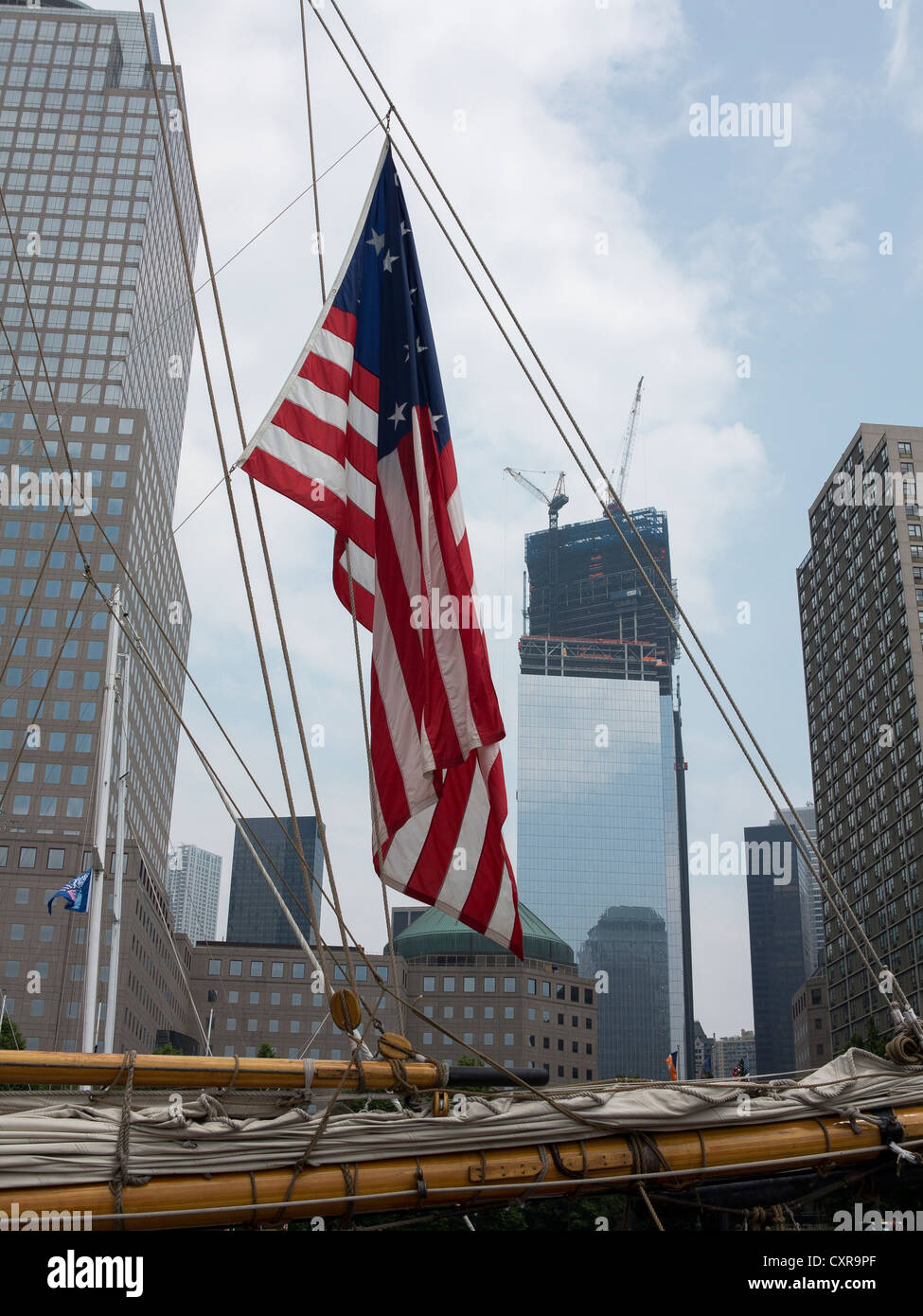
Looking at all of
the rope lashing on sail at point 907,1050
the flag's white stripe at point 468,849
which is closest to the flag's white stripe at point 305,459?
the flag's white stripe at point 468,849

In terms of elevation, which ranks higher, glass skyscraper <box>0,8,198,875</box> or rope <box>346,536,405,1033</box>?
glass skyscraper <box>0,8,198,875</box>

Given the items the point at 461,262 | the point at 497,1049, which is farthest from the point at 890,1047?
the point at 497,1049

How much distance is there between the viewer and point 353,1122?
25.6 feet

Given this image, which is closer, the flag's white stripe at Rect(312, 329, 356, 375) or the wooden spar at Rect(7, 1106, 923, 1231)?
the wooden spar at Rect(7, 1106, 923, 1231)

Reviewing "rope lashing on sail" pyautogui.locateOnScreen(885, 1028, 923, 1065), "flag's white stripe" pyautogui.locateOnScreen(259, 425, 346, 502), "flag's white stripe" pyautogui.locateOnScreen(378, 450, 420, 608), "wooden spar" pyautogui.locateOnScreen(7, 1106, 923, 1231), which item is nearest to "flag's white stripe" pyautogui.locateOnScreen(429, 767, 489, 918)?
"flag's white stripe" pyautogui.locateOnScreen(378, 450, 420, 608)

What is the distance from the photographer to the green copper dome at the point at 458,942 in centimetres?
14112

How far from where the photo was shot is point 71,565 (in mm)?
103562

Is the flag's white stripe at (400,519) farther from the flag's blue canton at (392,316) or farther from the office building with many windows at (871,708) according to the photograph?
the office building with many windows at (871,708)

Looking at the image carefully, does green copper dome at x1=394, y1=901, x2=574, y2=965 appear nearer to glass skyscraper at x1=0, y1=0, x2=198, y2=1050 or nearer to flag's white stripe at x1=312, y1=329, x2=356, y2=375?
glass skyscraper at x1=0, y1=0, x2=198, y2=1050

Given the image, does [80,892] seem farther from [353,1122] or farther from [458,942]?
[458,942]

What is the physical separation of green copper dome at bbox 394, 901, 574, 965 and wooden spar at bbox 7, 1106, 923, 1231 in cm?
12919

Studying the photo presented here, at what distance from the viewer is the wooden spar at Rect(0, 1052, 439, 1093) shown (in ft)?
25.8

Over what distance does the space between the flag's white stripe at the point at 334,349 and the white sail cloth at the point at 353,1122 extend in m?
5.99
